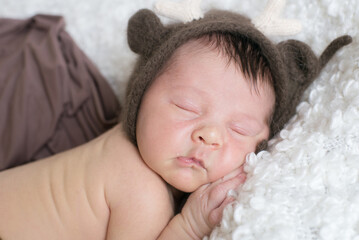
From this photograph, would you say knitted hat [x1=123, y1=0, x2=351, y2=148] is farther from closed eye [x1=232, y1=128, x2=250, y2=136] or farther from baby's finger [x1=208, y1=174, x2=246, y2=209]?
baby's finger [x1=208, y1=174, x2=246, y2=209]

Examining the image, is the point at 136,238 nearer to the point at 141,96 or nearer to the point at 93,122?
the point at 141,96

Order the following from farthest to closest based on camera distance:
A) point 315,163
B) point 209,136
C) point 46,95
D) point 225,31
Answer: point 46,95, point 225,31, point 209,136, point 315,163

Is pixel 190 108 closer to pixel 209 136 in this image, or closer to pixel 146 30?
pixel 209 136

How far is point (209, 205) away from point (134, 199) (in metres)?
0.21

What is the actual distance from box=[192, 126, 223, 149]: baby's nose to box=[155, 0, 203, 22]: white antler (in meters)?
0.35

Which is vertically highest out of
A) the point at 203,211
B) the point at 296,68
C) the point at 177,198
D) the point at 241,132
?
the point at 296,68

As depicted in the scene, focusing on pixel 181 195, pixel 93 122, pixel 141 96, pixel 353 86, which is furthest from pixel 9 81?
pixel 353 86

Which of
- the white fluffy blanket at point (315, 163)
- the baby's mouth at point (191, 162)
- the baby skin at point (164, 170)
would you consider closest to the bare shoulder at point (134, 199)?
the baby skin at point (164, 170)

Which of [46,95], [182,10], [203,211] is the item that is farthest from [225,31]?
[46,95]

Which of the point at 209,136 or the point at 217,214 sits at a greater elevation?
the point at 209,136

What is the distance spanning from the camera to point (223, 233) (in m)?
0.88

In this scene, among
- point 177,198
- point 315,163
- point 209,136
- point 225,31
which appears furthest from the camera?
point 177,198

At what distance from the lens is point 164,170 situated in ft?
3.58

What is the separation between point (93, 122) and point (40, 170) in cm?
44
